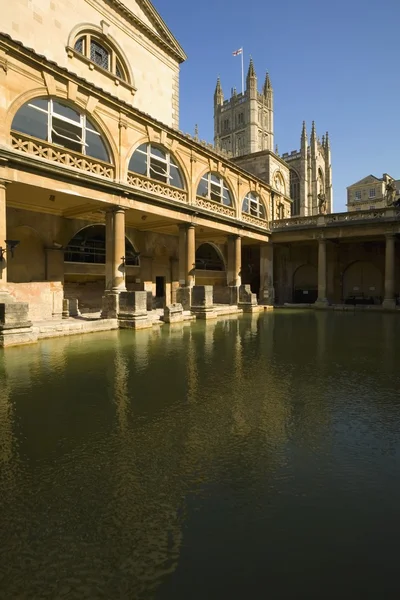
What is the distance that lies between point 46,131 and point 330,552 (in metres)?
14.7

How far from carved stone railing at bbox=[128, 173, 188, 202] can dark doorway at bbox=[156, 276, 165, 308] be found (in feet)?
20.0

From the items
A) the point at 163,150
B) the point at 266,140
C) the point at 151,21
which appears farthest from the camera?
the point at 266,140

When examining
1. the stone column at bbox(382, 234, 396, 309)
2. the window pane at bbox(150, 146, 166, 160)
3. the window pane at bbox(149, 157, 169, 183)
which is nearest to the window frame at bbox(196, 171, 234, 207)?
the window pane at bbox(149, 157, 169, 183)

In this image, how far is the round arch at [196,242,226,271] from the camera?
90.6 feet

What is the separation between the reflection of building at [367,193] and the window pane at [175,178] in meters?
60.9

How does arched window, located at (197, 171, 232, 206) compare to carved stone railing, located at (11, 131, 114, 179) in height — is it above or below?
above

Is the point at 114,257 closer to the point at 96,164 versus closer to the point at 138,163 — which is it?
the point at 96,164

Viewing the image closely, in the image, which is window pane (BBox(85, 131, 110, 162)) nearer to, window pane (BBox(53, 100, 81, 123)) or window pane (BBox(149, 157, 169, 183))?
window pane (BBox(53, 100, 81, 123))

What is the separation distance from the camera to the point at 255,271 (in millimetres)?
33375

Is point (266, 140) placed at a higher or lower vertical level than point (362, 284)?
higher

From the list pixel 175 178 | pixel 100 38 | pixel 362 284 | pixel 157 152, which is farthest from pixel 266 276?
pixel 100 38

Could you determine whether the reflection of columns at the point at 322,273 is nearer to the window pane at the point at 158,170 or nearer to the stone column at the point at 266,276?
the stone column at the point at 266,276

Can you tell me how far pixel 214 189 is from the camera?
22875 millimetres

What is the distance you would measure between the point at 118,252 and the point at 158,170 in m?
5.60
